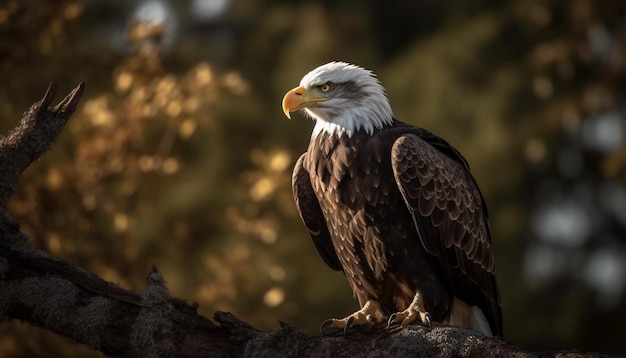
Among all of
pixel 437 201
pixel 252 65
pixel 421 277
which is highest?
pixel 252 65

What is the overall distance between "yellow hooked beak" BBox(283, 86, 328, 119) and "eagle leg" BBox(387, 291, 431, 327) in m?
1.26

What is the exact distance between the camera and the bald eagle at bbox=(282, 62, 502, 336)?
5.82m

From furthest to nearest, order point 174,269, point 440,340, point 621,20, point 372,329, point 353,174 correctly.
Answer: point 621,20, point 174,269, point 353,174, point 372,329, point 440,340

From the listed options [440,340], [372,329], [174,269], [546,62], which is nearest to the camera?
[440,340]

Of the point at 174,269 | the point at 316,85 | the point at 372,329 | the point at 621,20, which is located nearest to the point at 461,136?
the point at 621,20

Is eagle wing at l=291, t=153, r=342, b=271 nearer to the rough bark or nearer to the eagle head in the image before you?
the eagle head

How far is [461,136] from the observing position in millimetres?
11633

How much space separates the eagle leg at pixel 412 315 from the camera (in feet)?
18.1

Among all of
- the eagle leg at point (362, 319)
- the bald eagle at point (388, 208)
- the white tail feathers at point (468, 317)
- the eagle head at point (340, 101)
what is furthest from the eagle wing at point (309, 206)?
the white tail feathers at point (468, 317)

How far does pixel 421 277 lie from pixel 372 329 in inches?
39.4

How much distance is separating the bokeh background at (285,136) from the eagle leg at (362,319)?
5.91ft

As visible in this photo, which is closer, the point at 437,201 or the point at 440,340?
the point at 440,340

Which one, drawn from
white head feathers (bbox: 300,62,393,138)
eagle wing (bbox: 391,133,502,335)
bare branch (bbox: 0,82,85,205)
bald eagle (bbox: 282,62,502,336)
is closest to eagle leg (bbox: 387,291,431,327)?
bald eagle (bbox: 282,62,502,336)

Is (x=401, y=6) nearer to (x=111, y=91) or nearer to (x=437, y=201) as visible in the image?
(x=111, y=91)
